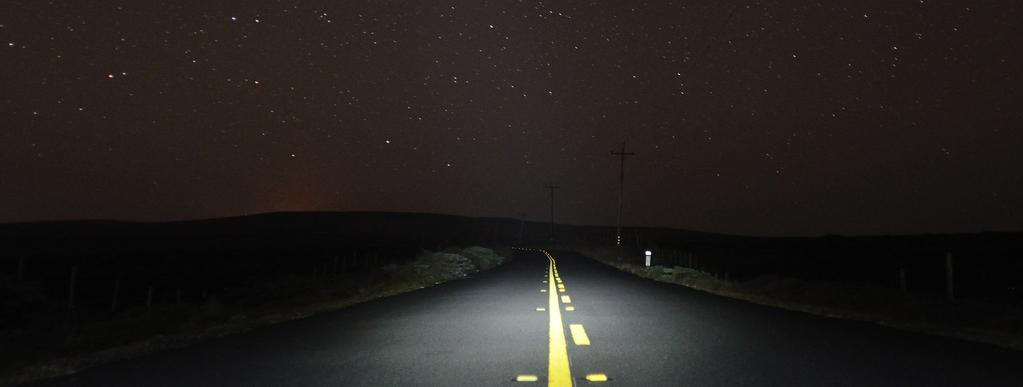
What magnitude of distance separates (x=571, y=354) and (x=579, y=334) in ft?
5.48

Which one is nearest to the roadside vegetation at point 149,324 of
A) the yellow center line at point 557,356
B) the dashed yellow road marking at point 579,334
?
the yellow center line at point 557,356

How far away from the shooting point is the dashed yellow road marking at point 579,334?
8.08 m

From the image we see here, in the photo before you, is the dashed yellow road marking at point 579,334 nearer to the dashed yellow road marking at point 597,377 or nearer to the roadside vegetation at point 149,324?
the dashed yellow road marking at point 597,377

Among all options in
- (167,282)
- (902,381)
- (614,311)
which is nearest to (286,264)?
(167,282)

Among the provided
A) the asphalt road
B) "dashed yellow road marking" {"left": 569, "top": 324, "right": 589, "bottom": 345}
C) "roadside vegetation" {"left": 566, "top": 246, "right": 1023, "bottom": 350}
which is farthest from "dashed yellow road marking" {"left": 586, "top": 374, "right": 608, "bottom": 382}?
"roadside vegetation" {"left": 566, "top": 246, "right": 1023, "bottom": 350}

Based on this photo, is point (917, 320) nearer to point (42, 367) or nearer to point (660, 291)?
point (660, 291)

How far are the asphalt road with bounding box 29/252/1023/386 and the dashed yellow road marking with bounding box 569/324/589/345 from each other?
0.05m

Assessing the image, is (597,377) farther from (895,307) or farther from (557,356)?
(895,307)

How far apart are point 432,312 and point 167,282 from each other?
40.9 metres

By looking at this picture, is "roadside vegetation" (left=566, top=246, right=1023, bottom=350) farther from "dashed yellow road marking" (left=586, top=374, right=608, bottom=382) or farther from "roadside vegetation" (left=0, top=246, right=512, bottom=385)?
"roadside vegetation" (left=0, top=246, right=512, bottom=385)

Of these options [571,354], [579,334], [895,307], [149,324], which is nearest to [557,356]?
[571,354]

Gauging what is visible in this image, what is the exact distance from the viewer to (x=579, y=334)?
8.73m

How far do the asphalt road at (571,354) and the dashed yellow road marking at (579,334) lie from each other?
51 millimetres

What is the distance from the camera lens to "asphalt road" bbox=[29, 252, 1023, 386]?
588 cm
